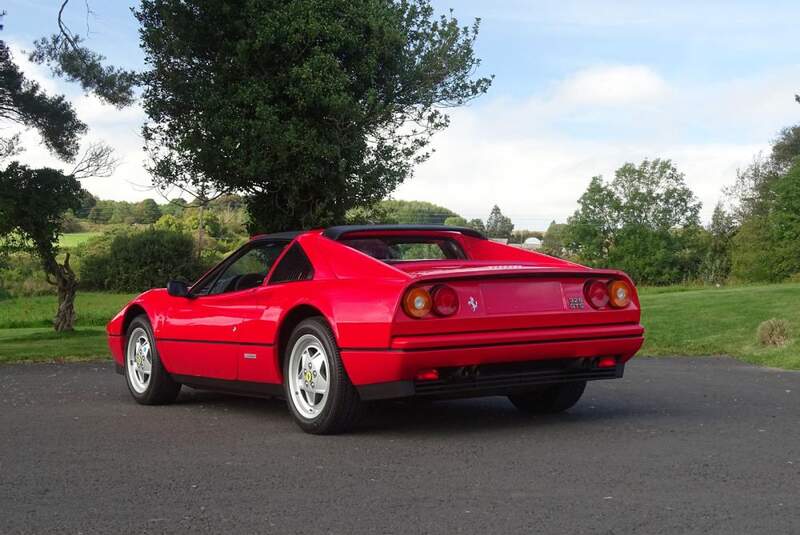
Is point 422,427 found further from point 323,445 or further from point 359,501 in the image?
point 359,501

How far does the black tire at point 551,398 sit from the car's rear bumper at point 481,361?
1.80 ft

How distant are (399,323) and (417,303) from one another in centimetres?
17

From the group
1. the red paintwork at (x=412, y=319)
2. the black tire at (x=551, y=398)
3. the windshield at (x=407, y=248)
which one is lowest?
the black tire at (x=551, y=398)

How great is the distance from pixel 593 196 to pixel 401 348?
89.8 meters

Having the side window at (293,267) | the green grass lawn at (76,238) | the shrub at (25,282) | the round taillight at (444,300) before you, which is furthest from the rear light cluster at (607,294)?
the green grass lawn at (76,238)

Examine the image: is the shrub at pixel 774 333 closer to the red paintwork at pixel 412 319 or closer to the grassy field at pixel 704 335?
the grassy field at pixel 704 335

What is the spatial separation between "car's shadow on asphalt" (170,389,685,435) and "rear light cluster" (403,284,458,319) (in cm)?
90

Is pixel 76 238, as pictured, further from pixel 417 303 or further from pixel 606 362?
pixel 417 303

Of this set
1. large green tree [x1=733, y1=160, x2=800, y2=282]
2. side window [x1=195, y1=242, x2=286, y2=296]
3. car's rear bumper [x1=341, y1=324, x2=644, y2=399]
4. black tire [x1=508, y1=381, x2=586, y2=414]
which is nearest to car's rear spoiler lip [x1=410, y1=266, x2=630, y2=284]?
car's rear bumper [x1=341, y1=324, x2=644, y2=399]

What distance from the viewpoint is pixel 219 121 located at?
76.6 feet

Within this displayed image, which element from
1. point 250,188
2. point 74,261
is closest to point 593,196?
point 74,261

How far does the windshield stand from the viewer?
704 centimetres

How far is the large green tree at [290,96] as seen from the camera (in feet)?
76.3

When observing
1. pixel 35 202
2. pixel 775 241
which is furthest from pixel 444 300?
pixel 775 241
